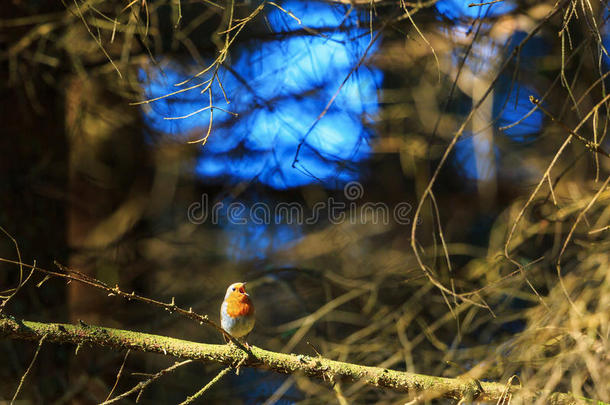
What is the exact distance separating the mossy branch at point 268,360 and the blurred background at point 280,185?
1.49ft

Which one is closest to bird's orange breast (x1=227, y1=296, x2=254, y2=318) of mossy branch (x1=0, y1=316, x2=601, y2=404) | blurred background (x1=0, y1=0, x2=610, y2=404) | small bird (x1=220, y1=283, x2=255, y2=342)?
small bird (x1=220, y1=283, x2=255, y2=342)

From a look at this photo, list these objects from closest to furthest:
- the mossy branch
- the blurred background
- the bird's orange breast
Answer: the mossy branch < the bird's orange breast < the blurred background

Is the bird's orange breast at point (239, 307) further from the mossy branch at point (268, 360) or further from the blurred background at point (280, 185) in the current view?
the mossy branch at point (268, 360)

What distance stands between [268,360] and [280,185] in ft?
7.30

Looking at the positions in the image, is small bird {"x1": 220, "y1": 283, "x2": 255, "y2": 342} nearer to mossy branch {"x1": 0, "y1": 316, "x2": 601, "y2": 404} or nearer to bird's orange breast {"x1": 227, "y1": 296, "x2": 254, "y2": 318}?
bird's orange breast {"x1": 227, "y1": 296, "x2": 254, "y2": 318}

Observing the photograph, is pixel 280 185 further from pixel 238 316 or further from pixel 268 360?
pixel 268 360

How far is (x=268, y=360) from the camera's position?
Answer: 1679 mm

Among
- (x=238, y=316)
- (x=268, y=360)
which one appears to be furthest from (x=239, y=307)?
(x=268, y=360)

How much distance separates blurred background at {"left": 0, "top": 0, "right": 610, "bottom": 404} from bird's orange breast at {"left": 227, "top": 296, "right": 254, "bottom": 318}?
38 centimetres

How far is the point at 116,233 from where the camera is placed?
3.55 meters

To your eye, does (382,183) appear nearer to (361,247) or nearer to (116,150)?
(361,247)

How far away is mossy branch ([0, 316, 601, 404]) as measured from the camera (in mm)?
1482

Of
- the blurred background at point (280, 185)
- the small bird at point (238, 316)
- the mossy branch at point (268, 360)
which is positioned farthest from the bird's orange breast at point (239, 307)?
the mossy branch at point (268, 360)

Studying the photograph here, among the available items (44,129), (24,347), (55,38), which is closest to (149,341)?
(24,347)
